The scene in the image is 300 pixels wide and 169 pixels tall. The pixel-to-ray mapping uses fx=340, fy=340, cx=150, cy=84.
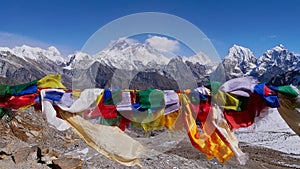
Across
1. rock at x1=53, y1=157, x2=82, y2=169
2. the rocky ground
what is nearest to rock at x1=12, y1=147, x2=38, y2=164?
the rocky ground

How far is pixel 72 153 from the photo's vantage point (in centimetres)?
1298

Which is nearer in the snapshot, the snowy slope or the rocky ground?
the rocky ground

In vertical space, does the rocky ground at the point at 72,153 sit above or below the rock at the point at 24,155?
below

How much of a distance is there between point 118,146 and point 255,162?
40.5 ft

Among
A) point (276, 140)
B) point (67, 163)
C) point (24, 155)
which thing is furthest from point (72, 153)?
point (276, 140)

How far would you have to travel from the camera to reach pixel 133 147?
423 centimetres

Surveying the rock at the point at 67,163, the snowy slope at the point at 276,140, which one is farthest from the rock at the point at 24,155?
the snowy slope at the point at 276,140

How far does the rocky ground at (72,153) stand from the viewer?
9.37 m

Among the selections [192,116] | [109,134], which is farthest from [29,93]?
[192,116]

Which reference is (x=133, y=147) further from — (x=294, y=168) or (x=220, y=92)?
(x=294, y=168)

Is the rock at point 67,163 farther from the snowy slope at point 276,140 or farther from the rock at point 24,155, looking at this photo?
the snowy slope at point 276,140

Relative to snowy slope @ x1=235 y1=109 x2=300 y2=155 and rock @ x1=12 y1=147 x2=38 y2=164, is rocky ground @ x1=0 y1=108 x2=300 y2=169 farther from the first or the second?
snowy slope @ x1=235 y1=109 x2=300 y2=155

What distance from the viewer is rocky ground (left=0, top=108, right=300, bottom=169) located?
9367mm

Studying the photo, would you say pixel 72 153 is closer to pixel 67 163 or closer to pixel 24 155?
pixel 24 155
